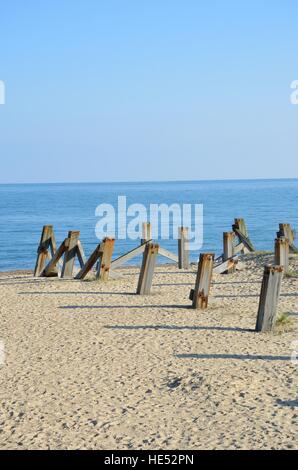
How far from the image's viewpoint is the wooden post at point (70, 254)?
58.6 ft

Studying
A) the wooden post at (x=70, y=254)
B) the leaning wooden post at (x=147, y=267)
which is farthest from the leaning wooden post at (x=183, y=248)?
the leaning wooden post at (x=147, y=267)

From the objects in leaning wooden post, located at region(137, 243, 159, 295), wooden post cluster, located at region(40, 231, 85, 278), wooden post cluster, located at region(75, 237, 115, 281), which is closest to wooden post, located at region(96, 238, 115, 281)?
wooden post cluster, located at region(75, 237, 115, 281)

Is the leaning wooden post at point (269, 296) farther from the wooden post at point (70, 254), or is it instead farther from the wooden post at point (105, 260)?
the wooden post at point (70, 254)

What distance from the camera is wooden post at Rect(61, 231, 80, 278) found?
58.6 ft

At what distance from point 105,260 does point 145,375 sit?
8.38m

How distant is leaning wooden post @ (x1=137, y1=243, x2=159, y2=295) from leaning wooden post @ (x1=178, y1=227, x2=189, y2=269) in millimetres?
5057

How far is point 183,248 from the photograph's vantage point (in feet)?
66.2

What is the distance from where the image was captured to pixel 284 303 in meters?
13.7

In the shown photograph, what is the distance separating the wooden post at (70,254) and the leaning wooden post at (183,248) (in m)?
3.33

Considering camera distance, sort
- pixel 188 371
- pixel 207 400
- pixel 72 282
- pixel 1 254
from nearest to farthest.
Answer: pixel 207 400
pixel 188 371
pixel 72 282
pixel 1 254

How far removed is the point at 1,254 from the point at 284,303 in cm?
2530

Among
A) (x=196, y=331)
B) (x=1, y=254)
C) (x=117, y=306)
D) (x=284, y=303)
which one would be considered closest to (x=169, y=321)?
(x=196, y=331)
